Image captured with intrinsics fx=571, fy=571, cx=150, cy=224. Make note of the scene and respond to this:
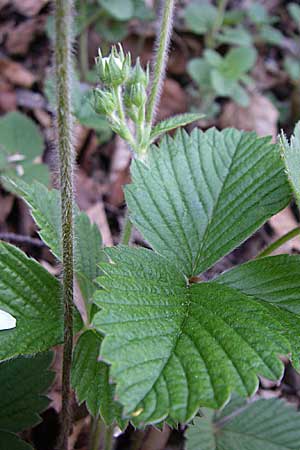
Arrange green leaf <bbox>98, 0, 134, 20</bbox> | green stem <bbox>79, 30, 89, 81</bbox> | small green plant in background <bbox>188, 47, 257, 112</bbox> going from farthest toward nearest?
green stem <bbox>79, 30, 89, 81</bbox>, small green plant in background <bbox>188, 47, 257, 112</bbox>, green leaf <bbox>98, 0, 134, 20</bbox>

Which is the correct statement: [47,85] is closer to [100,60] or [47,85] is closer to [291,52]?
[100,60]

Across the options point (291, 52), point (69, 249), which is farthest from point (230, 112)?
point (69, 249)

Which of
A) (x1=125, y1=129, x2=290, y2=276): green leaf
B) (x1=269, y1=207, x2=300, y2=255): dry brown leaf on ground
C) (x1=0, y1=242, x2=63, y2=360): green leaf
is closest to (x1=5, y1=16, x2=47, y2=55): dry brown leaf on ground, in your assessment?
(x1=269, y1=207, x2=300, y2=255): dry brown leaf on ground

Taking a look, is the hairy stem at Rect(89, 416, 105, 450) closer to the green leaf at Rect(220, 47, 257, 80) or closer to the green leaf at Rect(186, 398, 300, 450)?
the green leaf at Rect(186, 398, 300, 450)

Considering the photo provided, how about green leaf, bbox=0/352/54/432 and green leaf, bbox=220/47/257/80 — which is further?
green leaf, bbox=220/47/257/80

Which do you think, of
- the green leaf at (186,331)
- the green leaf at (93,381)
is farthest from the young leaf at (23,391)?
the green leaf at (186,331)

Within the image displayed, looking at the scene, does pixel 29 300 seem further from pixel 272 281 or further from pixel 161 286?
pixel 272 281

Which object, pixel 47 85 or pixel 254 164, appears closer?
pixel 254 164

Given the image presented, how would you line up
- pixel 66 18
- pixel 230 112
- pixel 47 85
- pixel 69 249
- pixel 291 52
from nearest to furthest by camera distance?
pixel 66 18 → pixel 69 249 → pixel 47 85 → pixel 230 112 → pixel 291 52

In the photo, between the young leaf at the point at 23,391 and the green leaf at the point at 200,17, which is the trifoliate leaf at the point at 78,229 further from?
the green leaf at the point at 200,17
